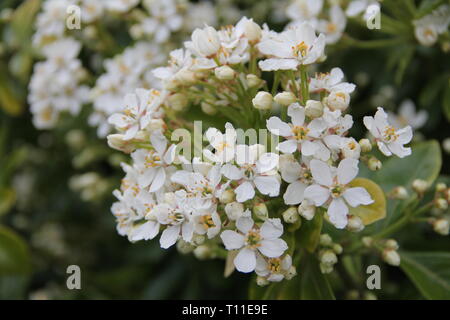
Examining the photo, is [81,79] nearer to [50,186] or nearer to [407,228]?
[50,186]

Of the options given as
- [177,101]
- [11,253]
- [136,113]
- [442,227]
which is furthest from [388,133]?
[11,253]

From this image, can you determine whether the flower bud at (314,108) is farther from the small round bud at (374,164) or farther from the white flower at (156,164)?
the white flower at (156,164)

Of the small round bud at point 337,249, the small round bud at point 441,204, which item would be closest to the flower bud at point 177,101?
the small round bud at point 337,249

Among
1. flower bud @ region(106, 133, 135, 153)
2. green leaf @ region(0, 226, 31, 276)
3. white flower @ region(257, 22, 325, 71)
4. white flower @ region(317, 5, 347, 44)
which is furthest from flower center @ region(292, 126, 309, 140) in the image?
green leaf @ region(0, 226, 31, 276)

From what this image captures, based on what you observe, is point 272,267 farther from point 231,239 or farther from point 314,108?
point 314,108

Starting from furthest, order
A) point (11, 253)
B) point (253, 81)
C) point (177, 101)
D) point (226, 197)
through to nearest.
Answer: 1. point (11, 253)
2. point (177, 101)
3. point (253, 81)
4. point (226, 197)
